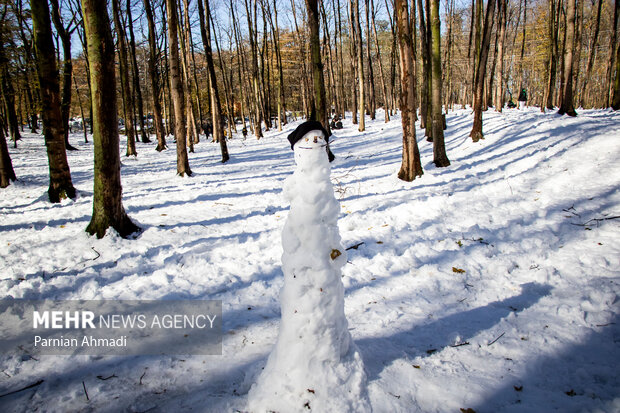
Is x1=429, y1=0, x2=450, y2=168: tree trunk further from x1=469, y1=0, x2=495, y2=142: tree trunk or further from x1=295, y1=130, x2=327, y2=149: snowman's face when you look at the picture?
x1=295, y1=130, x2=327, y2=149: snowman's face

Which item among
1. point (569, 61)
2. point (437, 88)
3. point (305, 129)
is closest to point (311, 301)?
point (305, 129)

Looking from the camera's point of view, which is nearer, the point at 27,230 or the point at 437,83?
the point at 27,230

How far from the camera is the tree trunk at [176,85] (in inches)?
333

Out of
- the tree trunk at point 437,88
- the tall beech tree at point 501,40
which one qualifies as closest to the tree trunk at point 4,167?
the tree trunk at point 437,88

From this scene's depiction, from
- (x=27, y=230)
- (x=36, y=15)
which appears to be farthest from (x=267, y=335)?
(x=36, y=15)

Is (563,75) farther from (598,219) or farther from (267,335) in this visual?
(267,335)

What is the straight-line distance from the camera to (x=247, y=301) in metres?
3.56

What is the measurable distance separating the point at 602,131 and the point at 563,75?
282 inches

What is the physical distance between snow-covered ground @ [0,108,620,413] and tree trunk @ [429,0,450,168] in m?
0.58

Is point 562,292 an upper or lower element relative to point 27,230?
lower

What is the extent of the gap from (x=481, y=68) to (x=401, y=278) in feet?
28.7

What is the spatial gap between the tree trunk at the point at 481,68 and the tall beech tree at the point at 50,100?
10.7 meters

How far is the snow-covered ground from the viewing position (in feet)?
7.45

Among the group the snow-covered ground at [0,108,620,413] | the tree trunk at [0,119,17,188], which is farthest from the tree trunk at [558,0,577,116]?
the tree trunk at [0,119,17,188]
